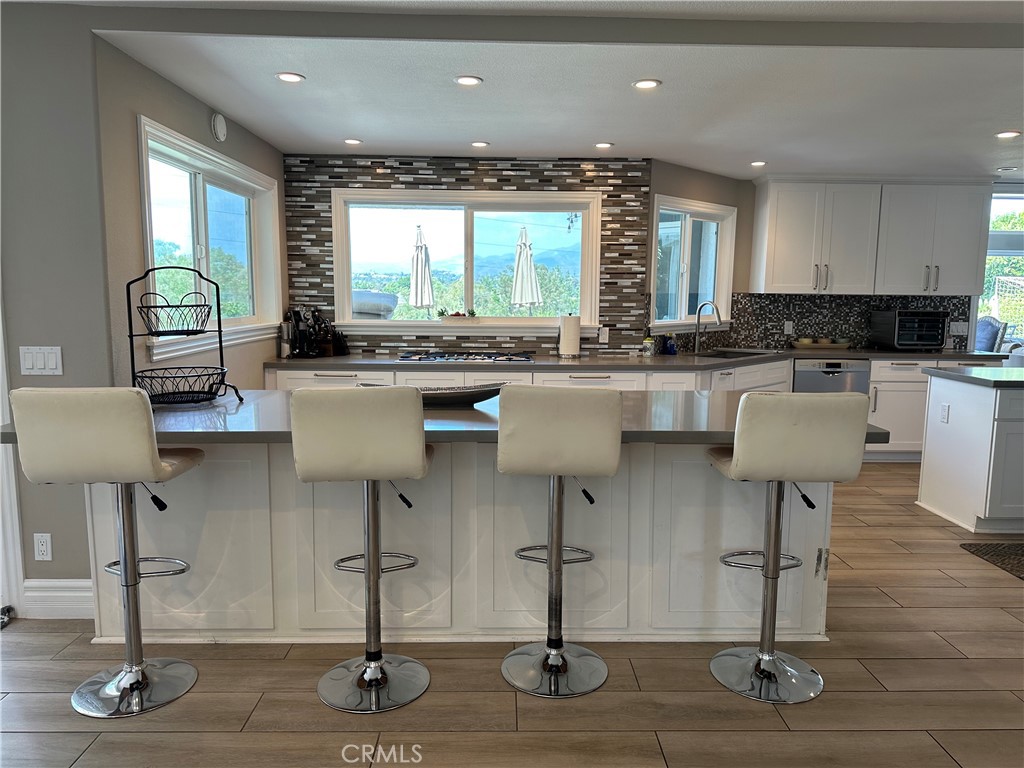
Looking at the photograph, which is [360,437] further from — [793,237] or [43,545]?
[793,237]

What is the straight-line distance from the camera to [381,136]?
4.41m

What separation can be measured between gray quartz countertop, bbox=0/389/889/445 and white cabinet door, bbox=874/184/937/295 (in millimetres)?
3771

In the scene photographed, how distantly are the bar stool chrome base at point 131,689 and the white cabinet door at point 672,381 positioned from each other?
3.36m

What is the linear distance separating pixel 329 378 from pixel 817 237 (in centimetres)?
415

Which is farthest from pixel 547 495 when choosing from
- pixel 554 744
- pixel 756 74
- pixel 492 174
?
pixel 492 174

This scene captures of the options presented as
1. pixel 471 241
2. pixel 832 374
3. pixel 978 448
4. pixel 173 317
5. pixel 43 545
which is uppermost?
pixel 471 241

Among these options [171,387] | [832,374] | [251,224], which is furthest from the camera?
[832,374]

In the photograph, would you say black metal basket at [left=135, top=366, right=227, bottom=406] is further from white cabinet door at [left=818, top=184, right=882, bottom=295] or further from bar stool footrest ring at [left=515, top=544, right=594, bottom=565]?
white cabinet door at [left=818, top=184, right=882, bottom=295]

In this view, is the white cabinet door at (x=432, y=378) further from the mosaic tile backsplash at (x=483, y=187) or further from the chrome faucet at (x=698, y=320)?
the chrome faucet at (x=698, y=320)

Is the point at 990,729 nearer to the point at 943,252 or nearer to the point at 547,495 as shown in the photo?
the point at 547,495

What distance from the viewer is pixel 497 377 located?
4.70 meters

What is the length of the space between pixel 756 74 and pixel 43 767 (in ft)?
12.1

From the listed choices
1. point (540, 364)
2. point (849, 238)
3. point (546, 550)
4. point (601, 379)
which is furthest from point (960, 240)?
point (546, 550)

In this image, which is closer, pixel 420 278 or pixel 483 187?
pixel 483 187
